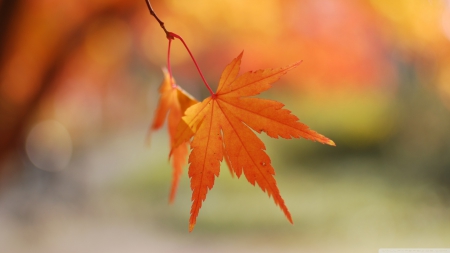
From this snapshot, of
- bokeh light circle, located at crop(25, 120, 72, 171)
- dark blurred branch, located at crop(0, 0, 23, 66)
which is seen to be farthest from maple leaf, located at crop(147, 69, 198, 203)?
bokeh light circle, located at crop(25, 120, 72, 171)

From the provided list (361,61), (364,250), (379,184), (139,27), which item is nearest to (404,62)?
(361,61)

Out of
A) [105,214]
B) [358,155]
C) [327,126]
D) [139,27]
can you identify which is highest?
[327,126]

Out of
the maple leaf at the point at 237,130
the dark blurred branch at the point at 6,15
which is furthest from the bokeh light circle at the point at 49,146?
the maple leaf at the point at 237,130

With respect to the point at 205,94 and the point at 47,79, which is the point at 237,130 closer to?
the point at 47,79

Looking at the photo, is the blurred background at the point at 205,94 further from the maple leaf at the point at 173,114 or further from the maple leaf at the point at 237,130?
the maple leaf at the point at 237,130

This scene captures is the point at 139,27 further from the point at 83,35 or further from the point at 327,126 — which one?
the point at 327,126
